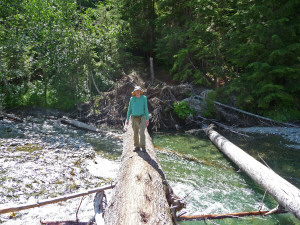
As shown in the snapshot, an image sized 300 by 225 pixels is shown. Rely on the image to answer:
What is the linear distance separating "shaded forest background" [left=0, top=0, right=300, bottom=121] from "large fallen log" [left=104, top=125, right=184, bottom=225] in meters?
9.35

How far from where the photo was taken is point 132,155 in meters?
5.34

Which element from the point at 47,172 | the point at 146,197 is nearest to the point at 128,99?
the point at 47,172

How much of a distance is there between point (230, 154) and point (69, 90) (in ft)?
40.7

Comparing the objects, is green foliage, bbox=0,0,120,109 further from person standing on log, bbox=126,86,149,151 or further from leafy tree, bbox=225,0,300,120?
person standing on log, bbox=126,86,149,151

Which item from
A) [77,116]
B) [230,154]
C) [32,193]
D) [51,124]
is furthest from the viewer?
[77,116]

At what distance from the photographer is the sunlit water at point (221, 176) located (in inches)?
187

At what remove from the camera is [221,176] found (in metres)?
6.35

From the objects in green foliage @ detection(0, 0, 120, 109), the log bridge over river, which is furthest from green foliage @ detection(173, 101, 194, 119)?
the log bridge over river

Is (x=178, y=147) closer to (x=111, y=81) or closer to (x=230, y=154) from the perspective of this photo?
(x=230, y=154)

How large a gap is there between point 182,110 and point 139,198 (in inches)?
362

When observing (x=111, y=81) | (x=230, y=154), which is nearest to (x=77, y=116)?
(x=111, y=81)

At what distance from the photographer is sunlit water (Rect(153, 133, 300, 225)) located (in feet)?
15.6

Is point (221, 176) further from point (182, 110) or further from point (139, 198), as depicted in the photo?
point (182, 110)

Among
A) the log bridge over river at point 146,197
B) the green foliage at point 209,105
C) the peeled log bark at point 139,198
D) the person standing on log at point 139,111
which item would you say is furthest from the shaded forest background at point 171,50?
the peeled log bark at point 139,198
